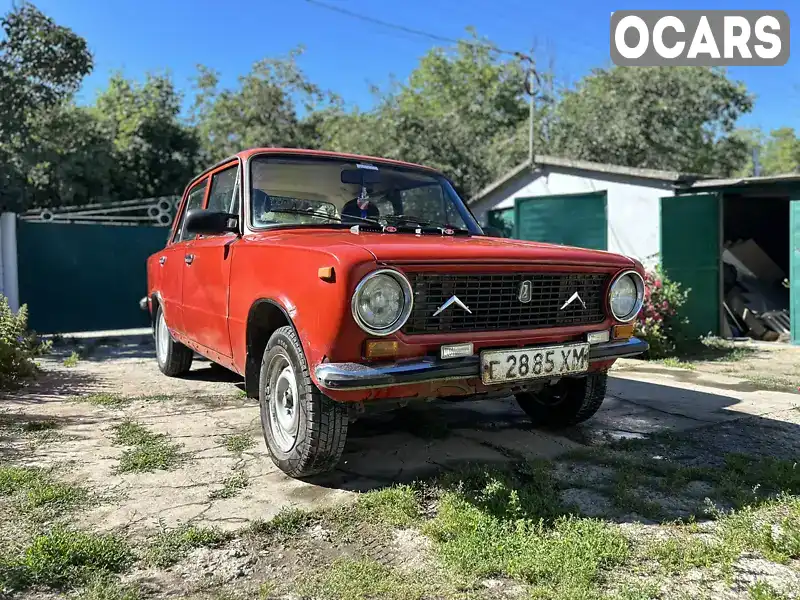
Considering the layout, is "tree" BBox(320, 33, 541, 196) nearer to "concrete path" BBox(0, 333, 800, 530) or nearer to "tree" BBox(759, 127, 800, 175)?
"concrete path" BBox(0, 333, 800, 530)

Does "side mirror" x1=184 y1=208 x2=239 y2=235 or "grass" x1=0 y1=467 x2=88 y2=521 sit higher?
"side mirror" x1=184 y1=208 x2=239 y2=235

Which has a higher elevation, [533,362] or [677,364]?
[533,362]

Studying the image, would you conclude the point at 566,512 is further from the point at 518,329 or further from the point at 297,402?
the point at 297,402

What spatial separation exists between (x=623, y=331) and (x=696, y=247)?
645cm

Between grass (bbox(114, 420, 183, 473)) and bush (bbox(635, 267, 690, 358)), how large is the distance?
551 centimetres

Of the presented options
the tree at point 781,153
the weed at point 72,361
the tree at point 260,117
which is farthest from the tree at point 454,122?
the tree at point 781,153

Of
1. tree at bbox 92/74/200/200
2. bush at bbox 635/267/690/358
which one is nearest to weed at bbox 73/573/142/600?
bush at bbox 635/267/690/358

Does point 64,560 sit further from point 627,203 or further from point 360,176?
point 627,203

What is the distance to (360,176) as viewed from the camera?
427cm

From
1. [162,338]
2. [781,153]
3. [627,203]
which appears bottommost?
[162,338]

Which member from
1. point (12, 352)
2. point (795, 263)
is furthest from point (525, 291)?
point (795, 263)

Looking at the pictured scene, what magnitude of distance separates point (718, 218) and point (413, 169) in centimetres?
652

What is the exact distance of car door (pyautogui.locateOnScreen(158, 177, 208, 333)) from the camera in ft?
A: 16.7

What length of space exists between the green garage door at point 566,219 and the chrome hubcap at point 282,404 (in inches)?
318
